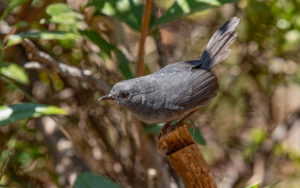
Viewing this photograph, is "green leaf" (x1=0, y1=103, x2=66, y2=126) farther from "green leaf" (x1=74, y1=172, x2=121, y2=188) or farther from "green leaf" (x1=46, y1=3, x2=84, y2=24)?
"green leaf" (x1=46, y1=3, x2=84, y2=24)

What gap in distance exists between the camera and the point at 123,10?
3102 mm

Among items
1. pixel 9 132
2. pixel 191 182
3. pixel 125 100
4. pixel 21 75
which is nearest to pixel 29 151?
pixel 9 132

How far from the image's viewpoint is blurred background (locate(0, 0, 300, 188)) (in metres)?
3.11

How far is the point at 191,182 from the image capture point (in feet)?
7.46

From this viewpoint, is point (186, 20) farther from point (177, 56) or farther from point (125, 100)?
point (125, 100)

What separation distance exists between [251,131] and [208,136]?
44 cm

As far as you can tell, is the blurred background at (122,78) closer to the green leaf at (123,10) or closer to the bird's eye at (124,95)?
the green leaf at (123,10)

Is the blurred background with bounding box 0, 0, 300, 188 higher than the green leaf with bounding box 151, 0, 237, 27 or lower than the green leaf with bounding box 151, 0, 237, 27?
lower

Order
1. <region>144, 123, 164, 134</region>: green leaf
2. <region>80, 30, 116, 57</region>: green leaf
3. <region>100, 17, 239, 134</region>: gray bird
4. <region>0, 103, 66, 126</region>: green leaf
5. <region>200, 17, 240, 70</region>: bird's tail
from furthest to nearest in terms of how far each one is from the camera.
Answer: <region>80, 30, 116, 57</region>: green leaf, <region>144, 123, 164, 134</region>: green leaf, <region>200, 17, 240, 70</region>: bird's tail, <region>100, 17, 239, 134</region>: gray bird, <region>0, 103, 66, 126</region>: green leaf

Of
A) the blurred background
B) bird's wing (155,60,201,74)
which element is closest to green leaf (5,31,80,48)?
the blurred background

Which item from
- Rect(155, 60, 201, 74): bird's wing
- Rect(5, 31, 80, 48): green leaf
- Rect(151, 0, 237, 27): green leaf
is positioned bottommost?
Rect(155, 60, 201, 74): bird's wing

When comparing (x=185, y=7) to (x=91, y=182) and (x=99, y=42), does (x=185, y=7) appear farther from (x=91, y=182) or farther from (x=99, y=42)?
(x=91, y=182)

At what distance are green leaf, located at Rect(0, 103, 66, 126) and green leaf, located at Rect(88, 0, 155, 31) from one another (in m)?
0.89

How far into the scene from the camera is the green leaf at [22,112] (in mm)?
2301
